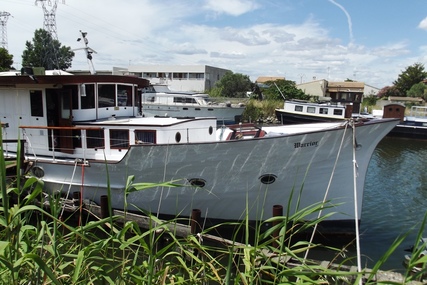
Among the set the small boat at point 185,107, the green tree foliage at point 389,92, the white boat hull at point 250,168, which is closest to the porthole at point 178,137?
the white boat hull at point 250,168

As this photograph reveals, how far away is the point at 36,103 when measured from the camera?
30.3ft

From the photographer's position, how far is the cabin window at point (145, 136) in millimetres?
8539

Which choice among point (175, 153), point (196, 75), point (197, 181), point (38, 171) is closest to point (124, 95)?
point (38, 171)

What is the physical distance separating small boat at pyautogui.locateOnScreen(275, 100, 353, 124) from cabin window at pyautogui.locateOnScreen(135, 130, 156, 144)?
22.4 m

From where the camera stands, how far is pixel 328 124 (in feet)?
30.7

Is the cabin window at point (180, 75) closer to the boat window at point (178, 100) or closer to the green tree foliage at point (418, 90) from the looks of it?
the boat window at point (178, 100)

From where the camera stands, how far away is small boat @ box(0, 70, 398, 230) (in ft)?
25.0

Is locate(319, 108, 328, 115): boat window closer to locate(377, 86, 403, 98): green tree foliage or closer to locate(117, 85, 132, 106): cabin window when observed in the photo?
locate(117, 85, 132, 106): cabin window

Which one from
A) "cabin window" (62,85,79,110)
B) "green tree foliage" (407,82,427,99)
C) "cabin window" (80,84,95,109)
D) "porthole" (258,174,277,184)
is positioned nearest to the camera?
"porthole" (258,174,277,184)

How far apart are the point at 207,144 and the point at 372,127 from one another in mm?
3573

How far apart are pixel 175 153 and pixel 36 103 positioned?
4.26 meters

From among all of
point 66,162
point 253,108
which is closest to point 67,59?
point 253,108

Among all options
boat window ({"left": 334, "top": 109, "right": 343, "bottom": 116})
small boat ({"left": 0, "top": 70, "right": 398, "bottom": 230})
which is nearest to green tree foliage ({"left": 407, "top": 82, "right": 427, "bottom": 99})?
boat window ({"left": 334, "top": 109, "right": 343, "bottom": 116})

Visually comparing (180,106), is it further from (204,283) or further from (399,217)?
(204,283)
